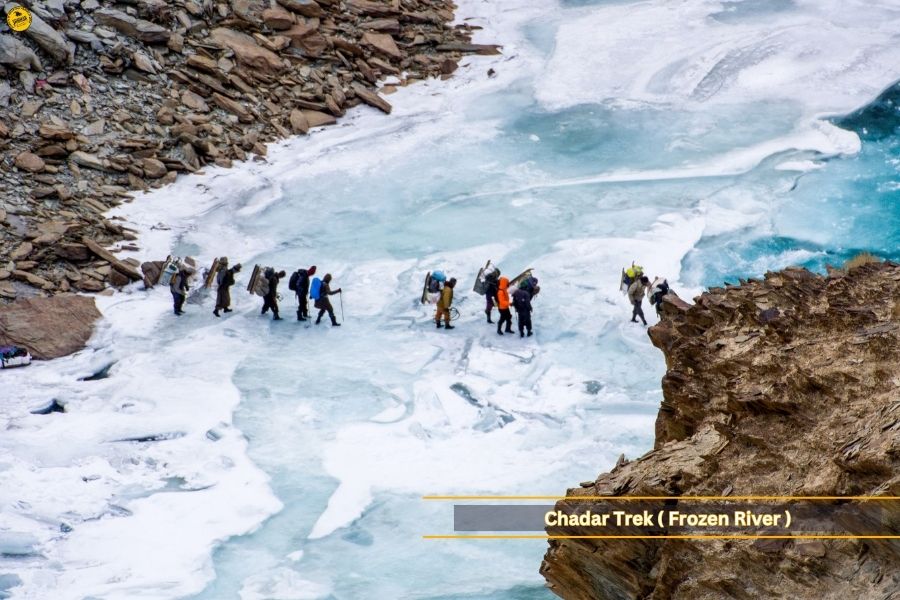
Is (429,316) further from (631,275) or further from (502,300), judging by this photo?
(631,275)

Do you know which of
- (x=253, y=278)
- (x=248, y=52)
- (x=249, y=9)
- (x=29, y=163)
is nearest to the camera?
(x=253, y=278)

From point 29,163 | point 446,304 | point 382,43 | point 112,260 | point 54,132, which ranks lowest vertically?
point 446,304

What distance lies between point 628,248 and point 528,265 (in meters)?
1.92

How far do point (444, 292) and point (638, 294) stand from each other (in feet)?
10.2

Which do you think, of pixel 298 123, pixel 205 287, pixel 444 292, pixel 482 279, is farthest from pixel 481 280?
pixel 298 123

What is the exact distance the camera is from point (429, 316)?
18812 mm

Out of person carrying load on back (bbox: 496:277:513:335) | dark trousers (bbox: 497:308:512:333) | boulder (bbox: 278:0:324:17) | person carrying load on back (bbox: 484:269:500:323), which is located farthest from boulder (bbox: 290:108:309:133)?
dark trousers (bbox: 497:308:512:333)

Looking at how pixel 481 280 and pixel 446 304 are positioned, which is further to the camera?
pixel 481 280

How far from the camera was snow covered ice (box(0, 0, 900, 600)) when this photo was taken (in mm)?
13047

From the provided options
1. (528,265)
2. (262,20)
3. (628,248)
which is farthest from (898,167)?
(262,20)

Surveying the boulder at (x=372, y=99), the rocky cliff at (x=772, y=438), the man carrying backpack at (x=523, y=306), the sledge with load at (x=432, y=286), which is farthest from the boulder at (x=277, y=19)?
the rocky cliff at (x=772, y=438)

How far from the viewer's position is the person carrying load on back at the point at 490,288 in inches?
722

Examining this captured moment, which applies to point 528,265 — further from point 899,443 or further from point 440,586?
point 899,443

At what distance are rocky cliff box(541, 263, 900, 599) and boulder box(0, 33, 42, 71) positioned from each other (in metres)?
18.2
